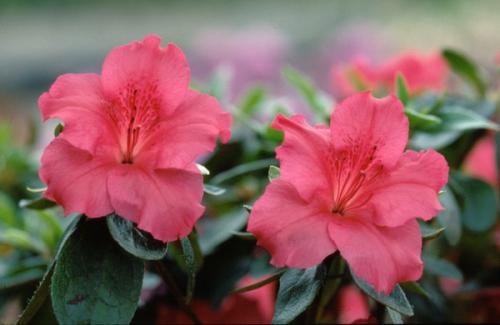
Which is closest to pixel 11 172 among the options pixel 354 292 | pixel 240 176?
pixel 240 176

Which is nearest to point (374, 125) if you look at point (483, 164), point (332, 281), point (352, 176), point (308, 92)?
point (352, 176)

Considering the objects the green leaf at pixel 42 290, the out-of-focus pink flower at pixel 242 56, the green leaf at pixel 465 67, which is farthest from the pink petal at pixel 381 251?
the out-of-focus pink flower at pixel 242 56

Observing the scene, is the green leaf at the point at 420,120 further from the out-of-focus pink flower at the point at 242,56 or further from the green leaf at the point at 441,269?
the out-of-focus pink flower at the point at 242,56

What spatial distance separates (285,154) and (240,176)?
0.30 meters

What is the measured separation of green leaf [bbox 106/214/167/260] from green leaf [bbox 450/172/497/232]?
375 mm

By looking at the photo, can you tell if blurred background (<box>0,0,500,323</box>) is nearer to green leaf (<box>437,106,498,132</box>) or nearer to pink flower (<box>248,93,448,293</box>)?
green leaf (<box>437,106,498,132</box>)

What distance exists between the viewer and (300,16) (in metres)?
4.56

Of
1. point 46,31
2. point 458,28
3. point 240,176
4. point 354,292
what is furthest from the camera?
point 46,31

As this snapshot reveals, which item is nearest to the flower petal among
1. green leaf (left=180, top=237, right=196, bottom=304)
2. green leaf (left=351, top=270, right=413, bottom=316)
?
green leaf (left=180, top=237, right=196, bottom=304)

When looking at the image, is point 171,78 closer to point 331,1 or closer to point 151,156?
point 151,156

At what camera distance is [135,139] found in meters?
0.62

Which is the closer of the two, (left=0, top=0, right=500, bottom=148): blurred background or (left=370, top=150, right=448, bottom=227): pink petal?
(left=370, top=150, right=448, bottom=227): pink petal

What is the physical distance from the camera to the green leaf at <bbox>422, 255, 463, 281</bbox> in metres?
0.76

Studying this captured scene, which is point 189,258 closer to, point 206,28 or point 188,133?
point 188,133
